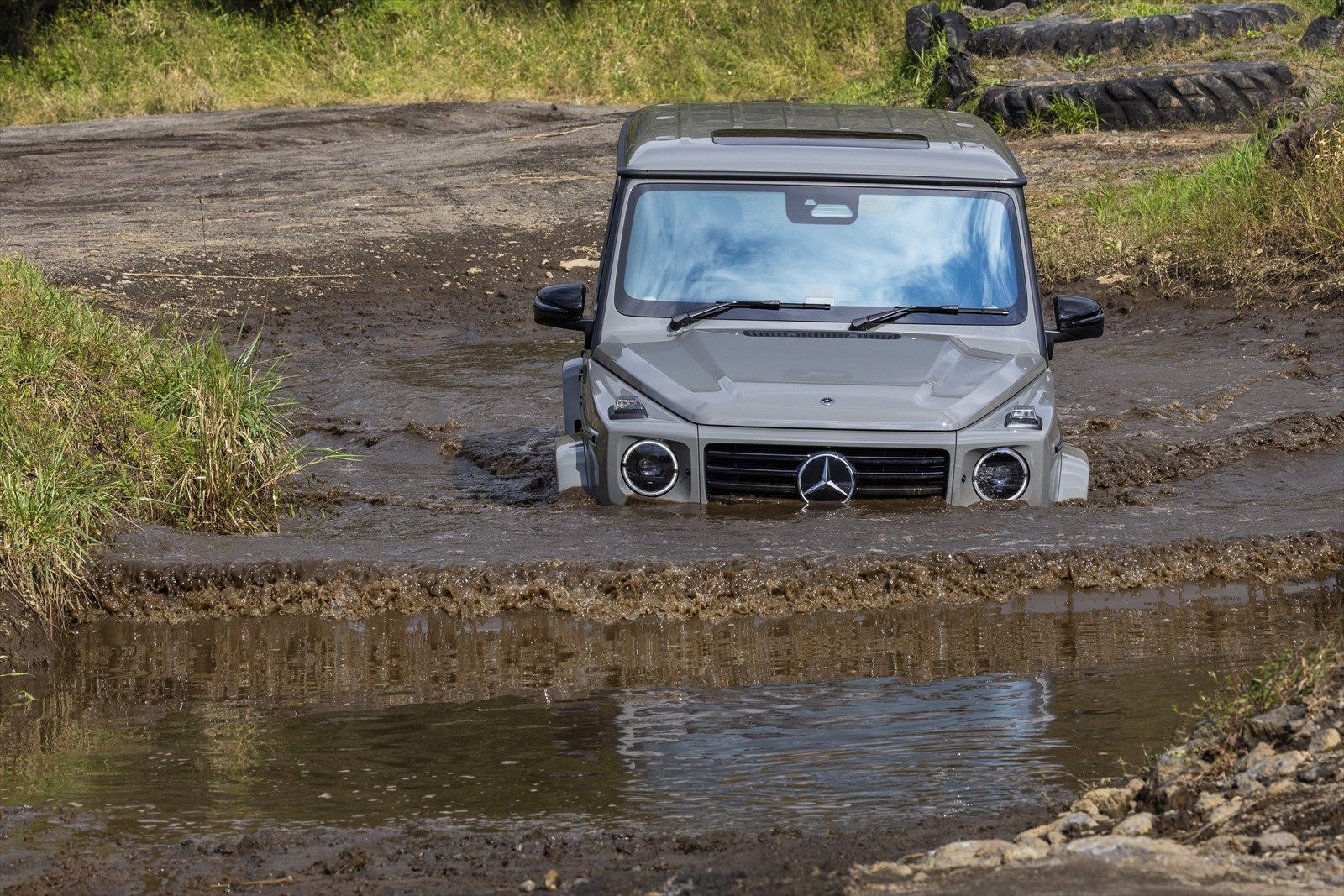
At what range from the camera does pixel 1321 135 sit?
41.0 ft

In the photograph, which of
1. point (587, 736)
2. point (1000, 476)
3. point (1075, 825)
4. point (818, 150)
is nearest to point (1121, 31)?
point (818, 150)

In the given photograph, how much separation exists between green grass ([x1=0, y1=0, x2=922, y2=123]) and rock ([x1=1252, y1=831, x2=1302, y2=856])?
2085 cm

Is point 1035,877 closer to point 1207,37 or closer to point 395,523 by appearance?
point 395,523

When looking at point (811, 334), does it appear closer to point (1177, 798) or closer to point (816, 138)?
point (816, 138)

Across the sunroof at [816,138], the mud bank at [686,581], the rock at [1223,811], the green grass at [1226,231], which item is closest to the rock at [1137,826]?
the rock at [1223,811]

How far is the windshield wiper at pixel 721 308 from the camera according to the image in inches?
248

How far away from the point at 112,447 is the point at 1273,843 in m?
5.32

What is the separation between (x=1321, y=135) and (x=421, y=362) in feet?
21.3

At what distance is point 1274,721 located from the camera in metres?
3.69

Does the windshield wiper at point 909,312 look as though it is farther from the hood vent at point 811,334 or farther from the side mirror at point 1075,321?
the side mirror at point 1075,321

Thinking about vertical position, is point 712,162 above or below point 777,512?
above

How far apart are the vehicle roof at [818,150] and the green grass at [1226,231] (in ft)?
19.9

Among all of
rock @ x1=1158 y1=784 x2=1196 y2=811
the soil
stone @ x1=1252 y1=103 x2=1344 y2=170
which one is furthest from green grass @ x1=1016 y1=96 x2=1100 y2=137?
rock @ x1=1158 y1=784 x2=1196 y2=811

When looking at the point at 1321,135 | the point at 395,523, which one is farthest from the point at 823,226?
the point at 1321,135
